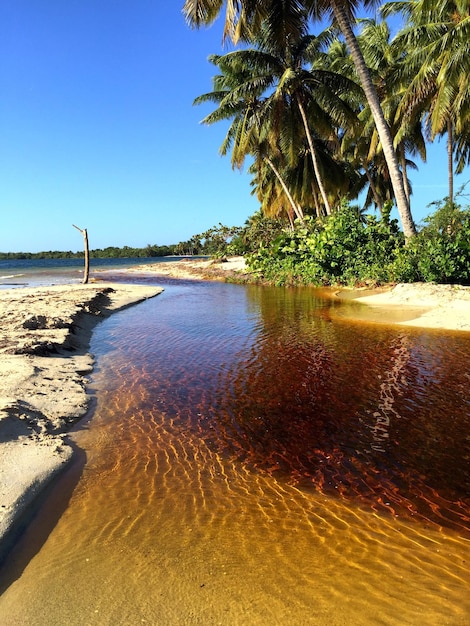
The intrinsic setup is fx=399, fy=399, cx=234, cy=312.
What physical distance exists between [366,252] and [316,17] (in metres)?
10.0

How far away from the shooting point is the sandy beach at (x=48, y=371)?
3.75m

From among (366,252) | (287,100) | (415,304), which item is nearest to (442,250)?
(415,304)

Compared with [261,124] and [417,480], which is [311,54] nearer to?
[261,124]

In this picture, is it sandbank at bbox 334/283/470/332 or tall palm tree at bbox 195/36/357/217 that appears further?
tall palm tree at bbox 195/36/357/217

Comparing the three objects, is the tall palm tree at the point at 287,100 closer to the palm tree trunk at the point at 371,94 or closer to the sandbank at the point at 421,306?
the palm tree trunk at the point at 371,94

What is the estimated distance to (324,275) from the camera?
2223 cm

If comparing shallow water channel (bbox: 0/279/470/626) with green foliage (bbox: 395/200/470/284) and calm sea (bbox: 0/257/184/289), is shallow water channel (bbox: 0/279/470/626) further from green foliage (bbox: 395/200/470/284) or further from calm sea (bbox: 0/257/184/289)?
calm sea (bbox: 0/257/184/289)

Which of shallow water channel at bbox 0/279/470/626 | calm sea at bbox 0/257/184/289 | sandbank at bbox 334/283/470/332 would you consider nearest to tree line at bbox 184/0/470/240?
sandbank at bbox 334/283/470/332

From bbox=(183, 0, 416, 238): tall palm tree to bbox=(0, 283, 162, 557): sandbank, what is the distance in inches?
463

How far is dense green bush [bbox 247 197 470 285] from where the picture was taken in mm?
14781

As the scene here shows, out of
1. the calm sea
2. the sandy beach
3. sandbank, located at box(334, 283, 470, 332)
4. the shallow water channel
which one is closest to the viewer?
the shallow water channel

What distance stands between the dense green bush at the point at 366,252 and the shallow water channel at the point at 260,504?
8.64 m

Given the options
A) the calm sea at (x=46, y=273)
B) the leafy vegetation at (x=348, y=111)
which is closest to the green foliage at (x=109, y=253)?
the calm sea at (x=46, y=273)

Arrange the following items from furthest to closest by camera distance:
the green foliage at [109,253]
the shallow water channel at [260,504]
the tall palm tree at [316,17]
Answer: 1. the green foliage at [109,253]
2. the tall palm tree at [316,17]
3. the shallow water channel at [260,504]
